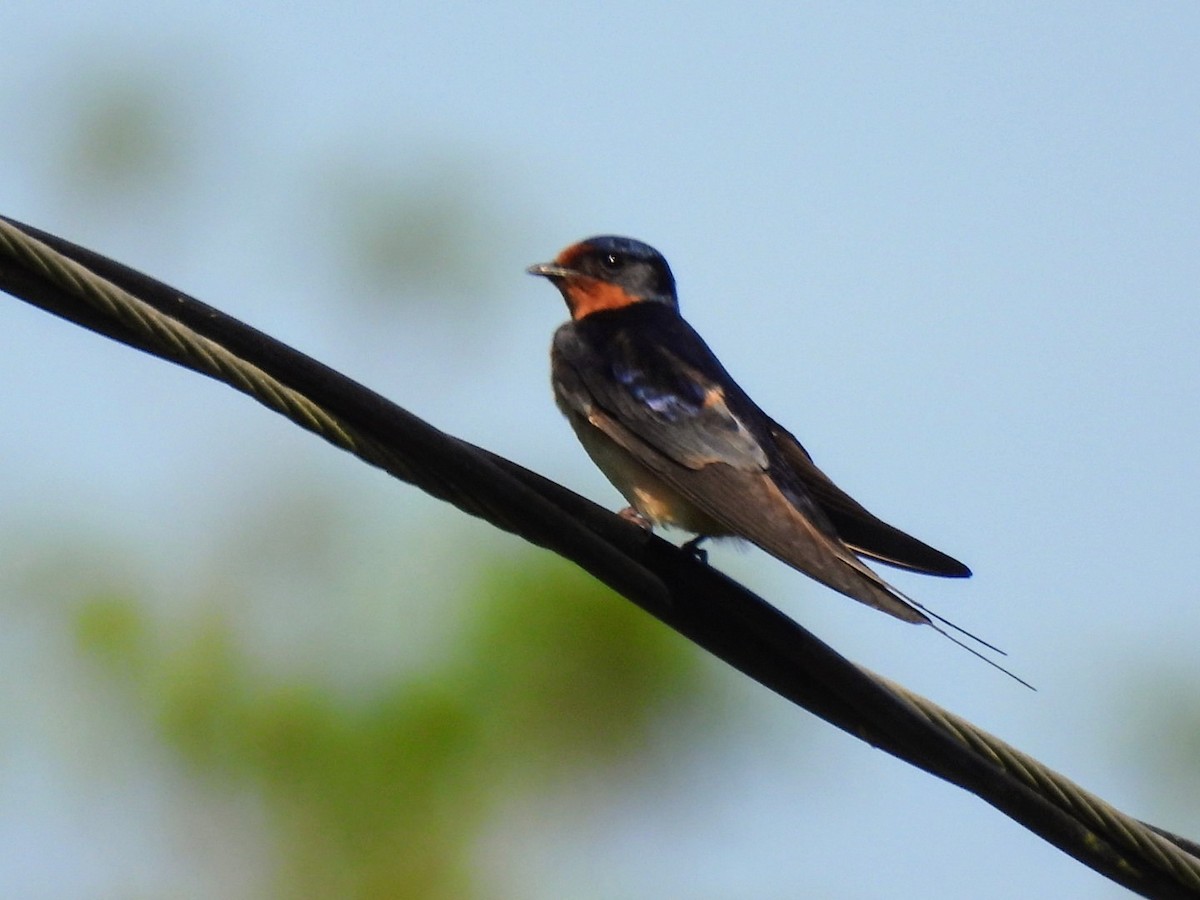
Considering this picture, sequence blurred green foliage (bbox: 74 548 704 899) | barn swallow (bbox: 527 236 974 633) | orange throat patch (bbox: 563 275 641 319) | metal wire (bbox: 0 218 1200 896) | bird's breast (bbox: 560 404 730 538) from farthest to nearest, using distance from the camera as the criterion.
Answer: blurred green foliage (bbox: 74 548 704 899) → orange throat patch (bbox: 563 275 641 319) → bird's breast (bbox: 560 404 730 538) → barn swallow (bbox: 527 236 974 633) → metal wire (bbox: 0 218 1200 896)

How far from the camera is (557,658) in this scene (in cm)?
1187

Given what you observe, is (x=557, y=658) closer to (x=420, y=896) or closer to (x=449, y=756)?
(x=449, y=756)

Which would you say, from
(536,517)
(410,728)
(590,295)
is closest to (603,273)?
(590,295)

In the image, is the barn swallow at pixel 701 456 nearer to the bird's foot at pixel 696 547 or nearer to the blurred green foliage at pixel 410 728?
the bird's foot at pixel 696 547

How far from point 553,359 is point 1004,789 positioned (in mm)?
2542

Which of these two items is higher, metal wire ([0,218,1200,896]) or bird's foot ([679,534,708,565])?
bird's foot ([679,534,708,565])

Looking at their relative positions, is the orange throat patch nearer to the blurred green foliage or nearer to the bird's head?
the bird's head

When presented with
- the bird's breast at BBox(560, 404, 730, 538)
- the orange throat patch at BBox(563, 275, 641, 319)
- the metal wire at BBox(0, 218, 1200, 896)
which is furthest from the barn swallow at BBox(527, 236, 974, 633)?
the metal wire at BBox(0, 218, 1200, 896)

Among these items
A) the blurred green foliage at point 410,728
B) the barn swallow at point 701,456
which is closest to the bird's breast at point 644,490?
the barn swallow at point 701,456

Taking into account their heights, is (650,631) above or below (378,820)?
above

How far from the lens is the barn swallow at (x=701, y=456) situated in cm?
382

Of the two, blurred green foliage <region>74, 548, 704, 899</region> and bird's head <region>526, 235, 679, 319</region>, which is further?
blurred green foliage <region>74, 548, 704, 899</region>

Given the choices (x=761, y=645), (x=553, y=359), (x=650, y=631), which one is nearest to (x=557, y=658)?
(x=650, y=631)

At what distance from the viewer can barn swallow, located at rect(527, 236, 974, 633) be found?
12.5ft
